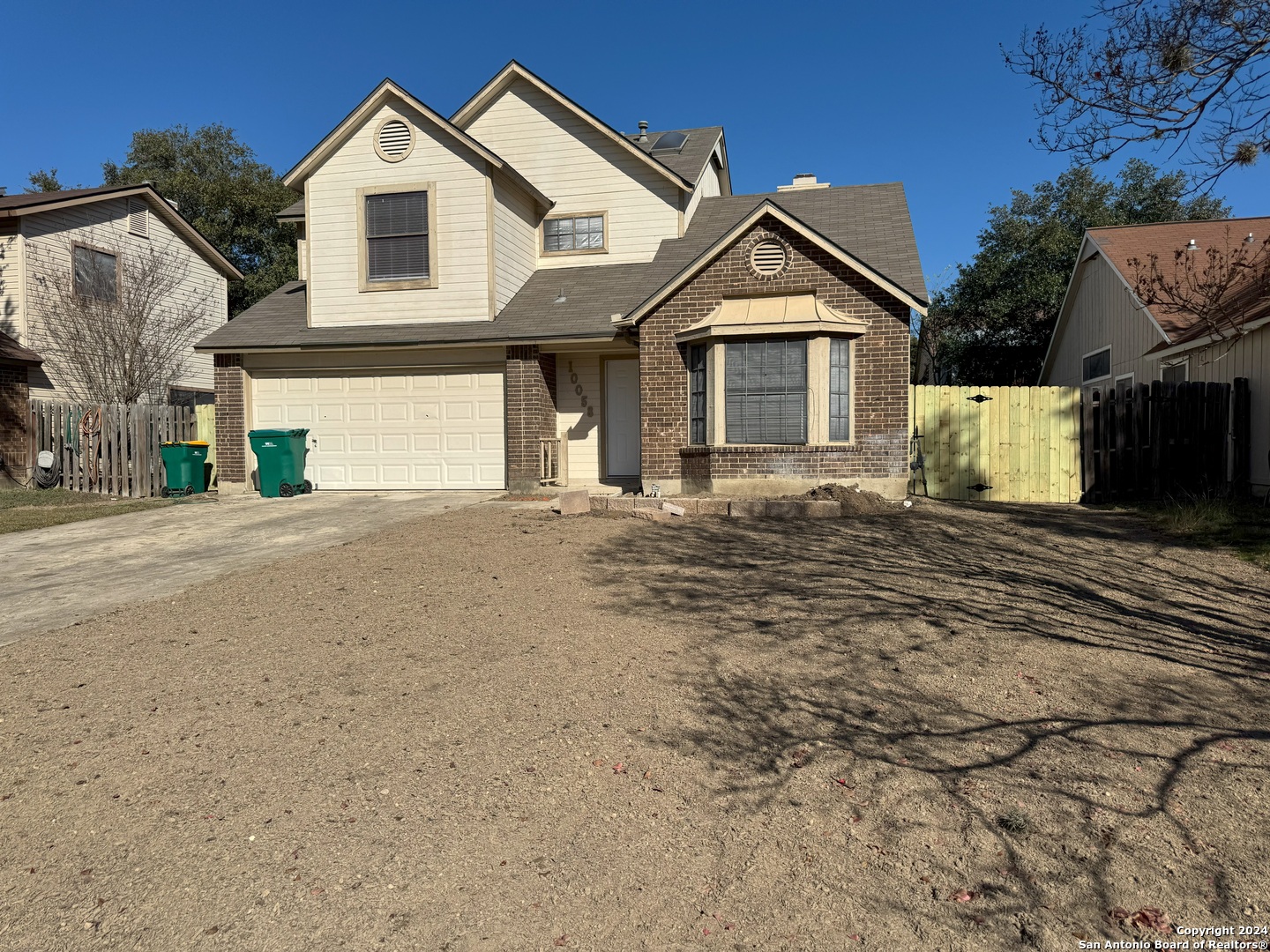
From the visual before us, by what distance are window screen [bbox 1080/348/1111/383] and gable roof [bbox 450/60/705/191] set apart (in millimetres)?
10314

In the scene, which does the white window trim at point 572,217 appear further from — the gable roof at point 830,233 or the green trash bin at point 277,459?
the green trash bin at point 277,459

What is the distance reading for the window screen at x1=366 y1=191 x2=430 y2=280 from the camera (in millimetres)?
15383

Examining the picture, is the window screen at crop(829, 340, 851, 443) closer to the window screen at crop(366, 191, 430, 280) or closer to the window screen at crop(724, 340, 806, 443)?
the window screen at crop(724, 340, 806, 443)

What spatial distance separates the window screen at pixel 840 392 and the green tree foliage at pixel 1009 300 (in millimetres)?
15501

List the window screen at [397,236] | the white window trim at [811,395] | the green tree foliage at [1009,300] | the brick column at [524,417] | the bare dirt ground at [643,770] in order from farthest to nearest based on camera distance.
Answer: the green tree foliage at [1009,300]
the window screen at [397,236]
the brick column at [524,417]
the white window trim at [811,395]
the bare dirt ground at [643,770]

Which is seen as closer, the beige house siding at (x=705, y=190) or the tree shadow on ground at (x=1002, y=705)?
the tree shadow on ground at (x=1002, y=705)

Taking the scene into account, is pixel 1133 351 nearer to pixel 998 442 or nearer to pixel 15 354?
pixel 998 442

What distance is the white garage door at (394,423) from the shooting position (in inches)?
600

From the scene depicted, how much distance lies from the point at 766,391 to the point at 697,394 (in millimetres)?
1160

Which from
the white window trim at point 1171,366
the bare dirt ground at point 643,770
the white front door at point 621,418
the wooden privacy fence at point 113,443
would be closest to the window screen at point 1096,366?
the white window trim at point 1171,366

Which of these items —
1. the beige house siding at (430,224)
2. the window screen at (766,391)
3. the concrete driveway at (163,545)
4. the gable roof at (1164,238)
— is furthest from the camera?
the gable roof at (1164,238)

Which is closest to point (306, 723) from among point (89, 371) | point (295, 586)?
point (295, 586)

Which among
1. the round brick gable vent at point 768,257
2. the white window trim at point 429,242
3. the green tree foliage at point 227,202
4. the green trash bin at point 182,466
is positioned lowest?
the green trash bin at point 182,466

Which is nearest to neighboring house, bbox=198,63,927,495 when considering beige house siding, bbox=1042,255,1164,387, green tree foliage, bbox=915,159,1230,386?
beige house siding, bbox=1042,255,1164,387
